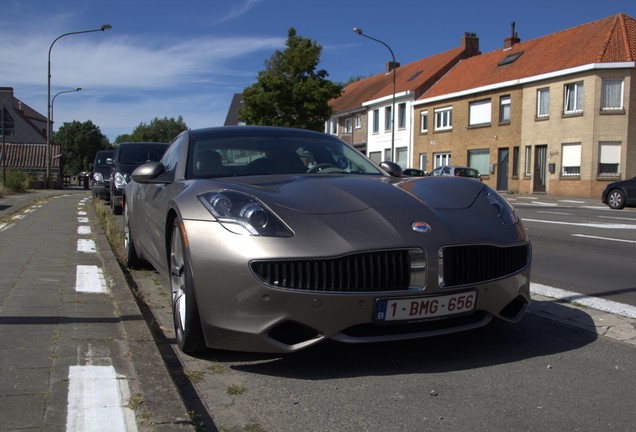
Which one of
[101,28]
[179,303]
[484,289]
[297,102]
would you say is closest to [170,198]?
[179,303]

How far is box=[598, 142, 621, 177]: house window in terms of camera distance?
1135 inches

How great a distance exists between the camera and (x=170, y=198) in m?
4.16

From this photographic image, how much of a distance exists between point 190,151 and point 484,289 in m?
2.44

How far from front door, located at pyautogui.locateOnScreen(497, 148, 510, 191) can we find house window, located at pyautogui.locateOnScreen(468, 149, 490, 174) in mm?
896

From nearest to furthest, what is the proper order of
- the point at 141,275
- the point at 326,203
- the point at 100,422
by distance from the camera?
the point at 100,422
the point at 326,203
the point at 141,275

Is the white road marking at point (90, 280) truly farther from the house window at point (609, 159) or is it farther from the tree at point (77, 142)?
the tree at point (77, 142)

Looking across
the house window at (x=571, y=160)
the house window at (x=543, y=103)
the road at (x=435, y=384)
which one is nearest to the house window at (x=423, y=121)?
the house window at (x=543, y=103)

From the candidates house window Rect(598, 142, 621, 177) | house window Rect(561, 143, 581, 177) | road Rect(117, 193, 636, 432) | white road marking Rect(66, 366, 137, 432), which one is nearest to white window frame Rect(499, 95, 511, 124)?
house window Rect(561, 143, 581, 177)

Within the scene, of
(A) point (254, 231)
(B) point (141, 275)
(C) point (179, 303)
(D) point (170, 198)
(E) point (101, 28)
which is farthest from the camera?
(E) point (101, 28)

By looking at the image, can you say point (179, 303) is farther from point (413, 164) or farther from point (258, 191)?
point (413, 164)

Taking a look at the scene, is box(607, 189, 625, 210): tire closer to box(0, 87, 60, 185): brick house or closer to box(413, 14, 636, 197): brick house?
box(413, 14, 636, 197): brick house

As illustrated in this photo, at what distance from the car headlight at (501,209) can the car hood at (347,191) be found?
0.08 meters

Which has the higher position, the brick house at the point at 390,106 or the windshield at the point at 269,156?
the brick house at the point at 390,106

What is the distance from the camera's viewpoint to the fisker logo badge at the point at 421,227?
10.9 feet
